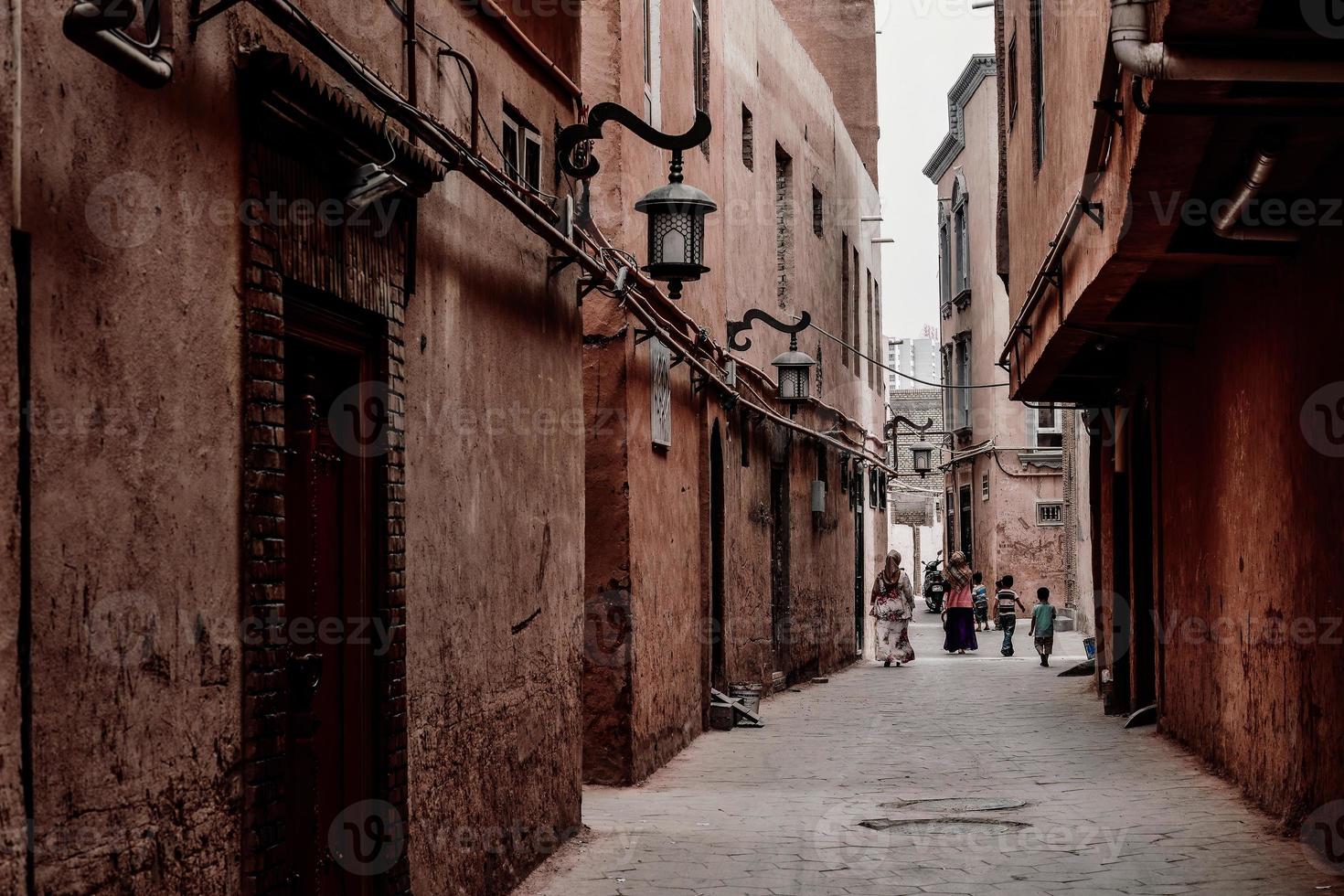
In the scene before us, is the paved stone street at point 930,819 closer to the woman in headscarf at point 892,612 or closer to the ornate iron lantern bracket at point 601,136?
the ornate iron lantern bracket at point 601,136

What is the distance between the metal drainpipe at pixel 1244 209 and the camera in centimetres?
720

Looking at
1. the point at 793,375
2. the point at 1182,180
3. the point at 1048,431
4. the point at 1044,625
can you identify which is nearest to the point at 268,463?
the point at 1182,180

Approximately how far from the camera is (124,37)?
3.75m

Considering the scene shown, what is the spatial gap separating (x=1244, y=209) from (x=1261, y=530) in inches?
92.0

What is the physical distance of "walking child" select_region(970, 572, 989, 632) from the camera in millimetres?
34062

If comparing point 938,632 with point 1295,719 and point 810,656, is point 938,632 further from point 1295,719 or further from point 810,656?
point 1295,719

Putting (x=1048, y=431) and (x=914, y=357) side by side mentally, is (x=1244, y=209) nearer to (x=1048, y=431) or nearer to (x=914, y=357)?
(x=1048, y=431)

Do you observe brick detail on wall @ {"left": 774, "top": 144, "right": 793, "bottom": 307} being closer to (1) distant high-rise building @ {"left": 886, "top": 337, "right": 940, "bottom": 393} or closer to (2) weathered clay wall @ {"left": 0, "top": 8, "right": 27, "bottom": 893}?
(2) weathered clay wall @ {"left": 0, "top": 8, "right": 27, "bottom": 893}

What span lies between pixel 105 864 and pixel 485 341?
157 inches

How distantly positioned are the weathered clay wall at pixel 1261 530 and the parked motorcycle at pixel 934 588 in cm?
2753

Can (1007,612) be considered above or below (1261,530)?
below

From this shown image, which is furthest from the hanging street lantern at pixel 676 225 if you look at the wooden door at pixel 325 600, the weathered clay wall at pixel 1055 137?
the wooden door at pixel 325 600

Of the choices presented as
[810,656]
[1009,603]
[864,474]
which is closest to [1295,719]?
[810,656]

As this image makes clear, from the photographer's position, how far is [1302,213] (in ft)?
27.4
